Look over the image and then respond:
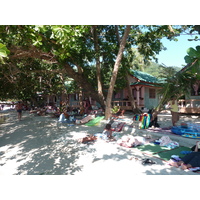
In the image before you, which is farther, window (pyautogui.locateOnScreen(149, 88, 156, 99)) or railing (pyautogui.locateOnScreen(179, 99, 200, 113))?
window (pyautogui.locateOnScreen(149, 88, 156, 99))

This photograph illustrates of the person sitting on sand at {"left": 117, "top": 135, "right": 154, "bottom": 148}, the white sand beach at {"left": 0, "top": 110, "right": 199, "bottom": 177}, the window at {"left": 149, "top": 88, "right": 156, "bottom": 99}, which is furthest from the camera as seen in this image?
the window at {"left": 149, "top": 88, "right": 156, "bottom": 99}

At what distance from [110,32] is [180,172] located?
473 inches

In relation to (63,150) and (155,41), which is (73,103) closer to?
(155,41)

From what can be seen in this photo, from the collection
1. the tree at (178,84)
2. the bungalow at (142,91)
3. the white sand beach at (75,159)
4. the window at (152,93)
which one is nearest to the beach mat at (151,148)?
the white sand beach at (75,159)

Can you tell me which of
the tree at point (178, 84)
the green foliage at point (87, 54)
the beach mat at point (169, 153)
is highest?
the green foliage at point (87, 54)

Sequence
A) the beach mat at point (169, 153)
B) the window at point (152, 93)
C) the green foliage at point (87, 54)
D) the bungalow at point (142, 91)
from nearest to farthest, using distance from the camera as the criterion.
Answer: the beach mat at point (169, 153)
the green foliage at point (87, 54)
the bungalow at point (142, 91)
the window at point (152, 93)

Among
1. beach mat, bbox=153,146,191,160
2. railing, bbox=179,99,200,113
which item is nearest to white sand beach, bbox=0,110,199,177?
beach mat, bbox=153,146,191,160

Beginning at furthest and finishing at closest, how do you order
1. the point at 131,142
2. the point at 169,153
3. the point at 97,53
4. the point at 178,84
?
1. the point at 97,53
2. the point at 178,84
3. the point at 131,142
4. the point at 169,153

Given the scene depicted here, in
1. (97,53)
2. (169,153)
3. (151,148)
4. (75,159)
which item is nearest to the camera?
(75,159)

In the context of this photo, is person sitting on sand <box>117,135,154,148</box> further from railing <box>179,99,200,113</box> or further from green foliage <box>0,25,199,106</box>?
railing <box>179,99,200,113</box>

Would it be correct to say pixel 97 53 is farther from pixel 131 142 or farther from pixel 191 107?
pixel 191 107

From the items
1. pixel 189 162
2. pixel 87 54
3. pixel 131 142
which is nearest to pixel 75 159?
pixel 131 142

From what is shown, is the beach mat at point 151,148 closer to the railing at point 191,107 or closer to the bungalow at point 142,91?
the railing at point 191,107
